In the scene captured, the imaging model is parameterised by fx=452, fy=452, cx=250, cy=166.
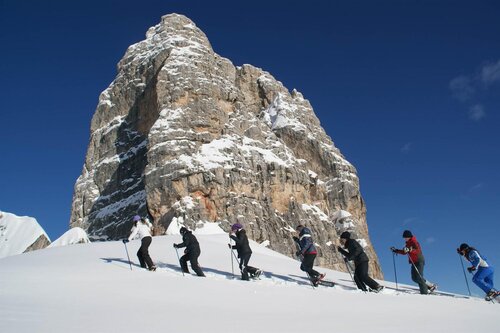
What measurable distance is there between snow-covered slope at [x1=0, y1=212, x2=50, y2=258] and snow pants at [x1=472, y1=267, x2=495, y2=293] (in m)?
59.2

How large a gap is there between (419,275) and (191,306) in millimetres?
7246

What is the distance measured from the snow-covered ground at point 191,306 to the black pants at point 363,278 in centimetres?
54

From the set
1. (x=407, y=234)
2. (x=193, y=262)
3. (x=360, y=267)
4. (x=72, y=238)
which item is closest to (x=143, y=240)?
(x=193, y=262)

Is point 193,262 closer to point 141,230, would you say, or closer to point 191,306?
point 141,230

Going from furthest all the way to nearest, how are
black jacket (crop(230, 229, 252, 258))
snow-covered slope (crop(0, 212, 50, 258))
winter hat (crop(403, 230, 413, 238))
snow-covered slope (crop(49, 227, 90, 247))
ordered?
snow-covered slope (crop(0, 212, 50, 258)), snow-covered slope (crop(49, 227, 90, 247)), black jacket (crop(230, 229, 252, 258)), winter hat (crop(403, 230, 413, 238))

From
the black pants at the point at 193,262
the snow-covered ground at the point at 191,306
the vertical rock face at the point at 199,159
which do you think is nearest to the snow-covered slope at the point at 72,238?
the snow-covered ground at the point at 191,306

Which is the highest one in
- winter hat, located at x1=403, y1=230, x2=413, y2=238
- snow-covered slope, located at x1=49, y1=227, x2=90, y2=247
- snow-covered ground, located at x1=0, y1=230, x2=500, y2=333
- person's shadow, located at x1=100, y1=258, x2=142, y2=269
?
snow-covered slope, located at x1=49, y1=227, x2=90, y2=247

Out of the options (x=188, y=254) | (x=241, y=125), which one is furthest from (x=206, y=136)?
(x=188, y=254)

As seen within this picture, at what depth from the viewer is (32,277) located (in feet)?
32.0

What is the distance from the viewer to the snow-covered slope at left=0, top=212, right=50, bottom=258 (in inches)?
2337

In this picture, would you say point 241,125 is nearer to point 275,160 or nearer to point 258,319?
point 275,160

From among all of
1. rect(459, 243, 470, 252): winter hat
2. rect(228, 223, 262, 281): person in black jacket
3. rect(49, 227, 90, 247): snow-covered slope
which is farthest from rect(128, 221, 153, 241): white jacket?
rect(49, 227, 90, 247): snow-covered slope

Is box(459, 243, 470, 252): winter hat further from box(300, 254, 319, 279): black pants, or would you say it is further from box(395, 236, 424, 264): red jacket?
box(300, 254, 319, 279): black pants

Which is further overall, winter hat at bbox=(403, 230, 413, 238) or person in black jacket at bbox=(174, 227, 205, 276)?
winter hat at bbox=(403, 230, 413, 238)
